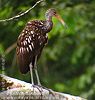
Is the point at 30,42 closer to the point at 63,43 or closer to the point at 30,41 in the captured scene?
the point at 30,41

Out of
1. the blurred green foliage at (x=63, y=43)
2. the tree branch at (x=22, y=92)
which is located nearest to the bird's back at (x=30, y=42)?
the tree branch at (x=22, y=92)


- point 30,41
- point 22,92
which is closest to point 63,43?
point 30,41

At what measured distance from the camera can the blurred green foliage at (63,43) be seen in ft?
19.6

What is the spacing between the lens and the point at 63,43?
379 inches

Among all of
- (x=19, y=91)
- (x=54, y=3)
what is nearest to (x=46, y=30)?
(x=19, y=91)

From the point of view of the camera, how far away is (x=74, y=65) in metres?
10.9

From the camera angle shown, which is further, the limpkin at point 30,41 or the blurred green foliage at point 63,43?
the blurred green foliage at point 63,43

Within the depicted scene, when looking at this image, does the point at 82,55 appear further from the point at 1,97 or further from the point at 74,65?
the point at 1,97

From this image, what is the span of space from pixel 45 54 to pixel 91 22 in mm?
1950

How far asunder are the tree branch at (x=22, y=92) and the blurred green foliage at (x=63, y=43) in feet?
3.08

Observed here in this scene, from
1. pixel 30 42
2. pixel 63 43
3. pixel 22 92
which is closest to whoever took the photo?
pixel 22 92

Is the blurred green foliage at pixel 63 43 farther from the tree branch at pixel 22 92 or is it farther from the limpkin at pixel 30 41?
the tree branch at pixel 22 92

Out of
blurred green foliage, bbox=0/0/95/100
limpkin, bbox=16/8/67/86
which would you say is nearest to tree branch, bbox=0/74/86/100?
limpkin, bbox=16/8/67/86

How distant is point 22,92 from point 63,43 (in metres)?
5.87
